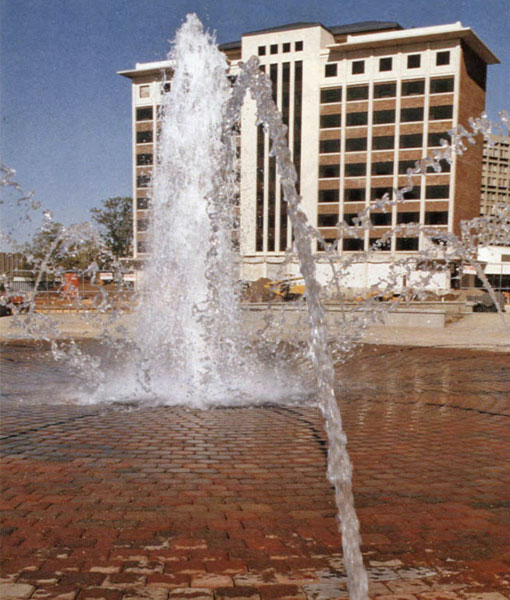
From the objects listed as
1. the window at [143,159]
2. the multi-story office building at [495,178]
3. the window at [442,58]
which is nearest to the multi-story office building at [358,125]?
the window at [442,58]

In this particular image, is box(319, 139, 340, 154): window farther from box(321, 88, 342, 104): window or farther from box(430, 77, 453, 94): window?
box(430, 77, 453, 94): window

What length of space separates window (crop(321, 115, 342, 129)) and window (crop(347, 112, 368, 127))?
940mm

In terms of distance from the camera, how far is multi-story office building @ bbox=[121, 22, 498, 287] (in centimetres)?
5653

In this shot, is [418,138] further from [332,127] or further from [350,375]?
[350,375]

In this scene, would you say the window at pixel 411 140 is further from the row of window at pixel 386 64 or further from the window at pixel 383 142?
the row of window at pixel 386 64

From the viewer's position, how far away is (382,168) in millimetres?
58969

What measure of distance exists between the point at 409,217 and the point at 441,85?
11506 mm

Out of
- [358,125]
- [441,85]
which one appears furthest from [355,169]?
[441,85]

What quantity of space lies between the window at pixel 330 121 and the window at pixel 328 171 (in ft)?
12.0

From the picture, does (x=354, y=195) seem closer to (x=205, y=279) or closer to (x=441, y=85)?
(x=441, y=85)

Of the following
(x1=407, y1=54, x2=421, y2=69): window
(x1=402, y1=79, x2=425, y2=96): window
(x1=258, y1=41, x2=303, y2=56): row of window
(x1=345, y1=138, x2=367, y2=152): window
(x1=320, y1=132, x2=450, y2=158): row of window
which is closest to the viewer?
(x1=320, y1=132, x2=450, y2=158): row of window

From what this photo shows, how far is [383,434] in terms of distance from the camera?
5.65 m

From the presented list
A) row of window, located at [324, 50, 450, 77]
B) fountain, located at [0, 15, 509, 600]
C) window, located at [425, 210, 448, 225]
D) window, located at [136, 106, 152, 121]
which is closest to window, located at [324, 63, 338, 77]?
row of window, located at [324, 50, 450, 77]

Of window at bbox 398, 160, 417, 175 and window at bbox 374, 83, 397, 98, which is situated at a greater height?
window at bbox 374, 83, 397, 98
